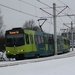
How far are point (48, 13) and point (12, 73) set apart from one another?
27736 millimetres

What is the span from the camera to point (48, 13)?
39.0 m

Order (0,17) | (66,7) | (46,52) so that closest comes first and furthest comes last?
(46,52)
(66,7)
(0,17)

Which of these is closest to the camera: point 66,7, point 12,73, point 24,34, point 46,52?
point 12,73

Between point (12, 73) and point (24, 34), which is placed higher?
point (24, 34)

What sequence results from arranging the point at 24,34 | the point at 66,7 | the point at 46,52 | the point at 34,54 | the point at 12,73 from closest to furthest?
the point at 12,73 → the point at 24,34 → the point at 34,54 → the point at 46,52 → the point at 66,7

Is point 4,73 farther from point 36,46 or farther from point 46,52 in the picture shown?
point 46,52

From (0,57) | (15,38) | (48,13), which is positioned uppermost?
(48,13)

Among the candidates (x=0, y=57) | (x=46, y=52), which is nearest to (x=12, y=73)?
(x=46, y=52)

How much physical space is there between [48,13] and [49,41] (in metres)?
4.17

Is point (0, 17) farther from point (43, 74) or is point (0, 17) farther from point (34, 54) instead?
point (43, 74)

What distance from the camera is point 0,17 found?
83500 mm

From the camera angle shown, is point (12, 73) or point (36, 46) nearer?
point (12, 73)

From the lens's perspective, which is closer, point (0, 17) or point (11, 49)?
point (11, 49)

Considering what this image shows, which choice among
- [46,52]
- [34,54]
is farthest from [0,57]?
[34,54]
